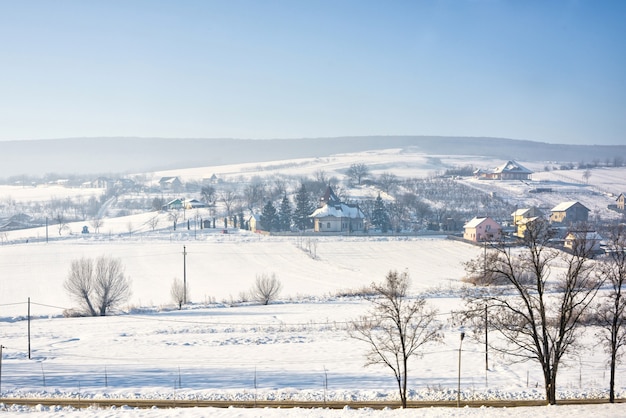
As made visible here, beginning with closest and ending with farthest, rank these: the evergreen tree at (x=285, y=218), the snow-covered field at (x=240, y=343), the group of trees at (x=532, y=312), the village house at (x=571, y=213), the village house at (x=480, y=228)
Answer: the group of trees at (x=532, y=312) < the snow-covered field at (x=240, y=343) < the village house at (x=480, y=228) < the evergreen tree at (x=285, y=218) < the village house at (x=571, y=213)

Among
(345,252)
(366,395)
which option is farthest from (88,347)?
(345,252)

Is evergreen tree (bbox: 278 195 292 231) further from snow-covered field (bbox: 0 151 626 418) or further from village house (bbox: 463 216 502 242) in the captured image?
village house (bbox: 463 216 502 242)

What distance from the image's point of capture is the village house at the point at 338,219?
271 feet

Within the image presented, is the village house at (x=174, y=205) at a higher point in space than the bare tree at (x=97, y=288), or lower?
higher

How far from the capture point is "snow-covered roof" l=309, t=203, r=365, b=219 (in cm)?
8294

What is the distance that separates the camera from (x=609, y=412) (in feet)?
51.9

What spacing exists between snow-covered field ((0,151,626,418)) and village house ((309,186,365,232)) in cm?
1664

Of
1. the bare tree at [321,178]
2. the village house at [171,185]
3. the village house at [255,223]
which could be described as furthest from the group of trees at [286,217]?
the village house at [171,185]

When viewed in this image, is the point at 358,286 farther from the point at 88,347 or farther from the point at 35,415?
the point at 35,415

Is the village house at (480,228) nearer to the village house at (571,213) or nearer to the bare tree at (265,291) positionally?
the village house at (571,213)

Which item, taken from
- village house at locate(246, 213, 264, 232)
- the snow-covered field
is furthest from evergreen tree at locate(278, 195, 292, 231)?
the snow-covered field

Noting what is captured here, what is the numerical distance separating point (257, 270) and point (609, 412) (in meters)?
43.7

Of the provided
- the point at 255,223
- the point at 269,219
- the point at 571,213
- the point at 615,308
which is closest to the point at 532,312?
the point at 615,308

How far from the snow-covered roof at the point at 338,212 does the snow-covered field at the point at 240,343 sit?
1717 cm
